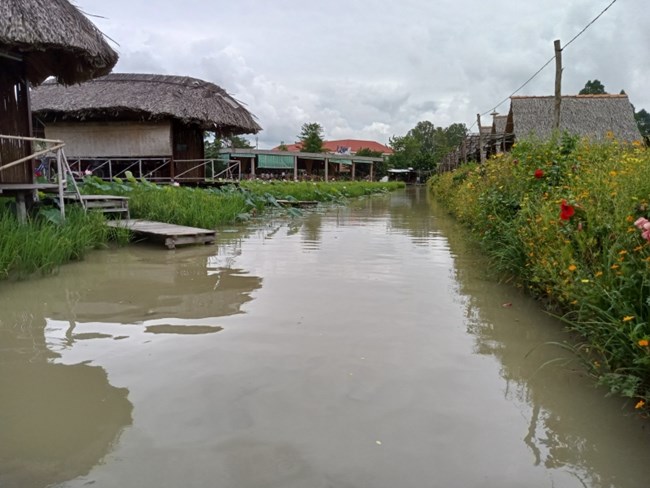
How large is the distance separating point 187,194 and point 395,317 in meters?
8.38

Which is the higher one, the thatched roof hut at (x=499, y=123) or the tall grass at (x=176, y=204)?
the thatched roof hut at (x=499, y=123)

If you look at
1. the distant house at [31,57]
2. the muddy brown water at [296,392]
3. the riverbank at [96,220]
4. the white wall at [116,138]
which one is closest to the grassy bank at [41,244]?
the riverbank at [96,220]

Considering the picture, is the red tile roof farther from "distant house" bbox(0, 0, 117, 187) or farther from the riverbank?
"distant house" bbox(0, 0, 117, 187)

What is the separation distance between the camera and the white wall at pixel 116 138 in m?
16.5

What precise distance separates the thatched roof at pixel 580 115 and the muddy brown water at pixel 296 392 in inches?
694

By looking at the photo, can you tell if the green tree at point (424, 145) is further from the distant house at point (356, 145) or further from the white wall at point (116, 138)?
the white wall at point (116, 138)

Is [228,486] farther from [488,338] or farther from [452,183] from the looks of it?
[452,183]

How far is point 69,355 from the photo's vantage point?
3256mm

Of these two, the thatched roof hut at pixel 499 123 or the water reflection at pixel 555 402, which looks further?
the thatched roof hut at pixel 499 123

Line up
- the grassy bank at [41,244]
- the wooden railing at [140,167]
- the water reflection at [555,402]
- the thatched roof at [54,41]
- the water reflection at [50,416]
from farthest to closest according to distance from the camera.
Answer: the wooden railing at [140,167]
the thatched roof at [54,41]
the grassy bank at [41,244]
the water reflection at [555,402]
the water reflection at [50,416]

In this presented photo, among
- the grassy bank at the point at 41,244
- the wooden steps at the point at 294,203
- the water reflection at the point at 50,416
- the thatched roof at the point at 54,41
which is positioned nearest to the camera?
the water reflection at the point at 50,416

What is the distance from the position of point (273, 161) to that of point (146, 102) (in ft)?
61.3

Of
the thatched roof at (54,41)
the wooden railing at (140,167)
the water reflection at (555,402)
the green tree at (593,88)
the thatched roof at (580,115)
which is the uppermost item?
the green tree at (593,88)

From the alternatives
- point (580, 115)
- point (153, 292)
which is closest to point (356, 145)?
point (580, 115)
